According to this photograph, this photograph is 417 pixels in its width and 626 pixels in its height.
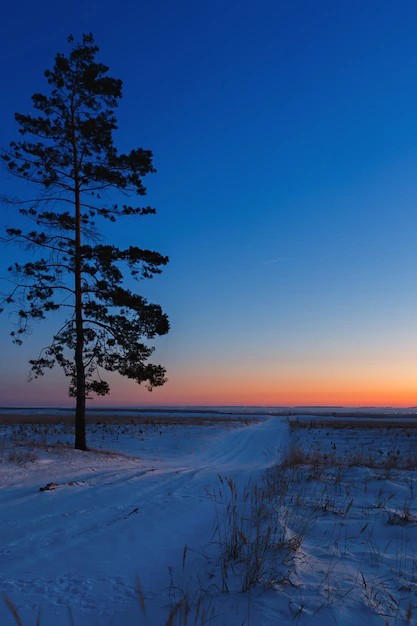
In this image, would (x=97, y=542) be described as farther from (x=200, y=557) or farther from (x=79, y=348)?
(x=79, y=348)

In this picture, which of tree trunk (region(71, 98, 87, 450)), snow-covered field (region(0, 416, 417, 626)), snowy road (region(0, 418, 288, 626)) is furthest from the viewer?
tree trunk (region(71, 98, 87, 450))

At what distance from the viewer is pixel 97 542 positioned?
460 centimetres

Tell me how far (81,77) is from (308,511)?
1680 centimetres

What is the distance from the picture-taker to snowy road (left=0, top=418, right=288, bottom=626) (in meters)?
3.02

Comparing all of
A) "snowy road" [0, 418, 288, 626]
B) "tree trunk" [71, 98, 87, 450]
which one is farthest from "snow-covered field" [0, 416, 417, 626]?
"tree trunk" [71, 98, 87, 450]

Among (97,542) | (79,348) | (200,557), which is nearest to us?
(200,557)

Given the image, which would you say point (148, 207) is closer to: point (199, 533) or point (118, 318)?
point (118, 318)

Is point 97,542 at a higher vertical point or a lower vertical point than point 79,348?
lower

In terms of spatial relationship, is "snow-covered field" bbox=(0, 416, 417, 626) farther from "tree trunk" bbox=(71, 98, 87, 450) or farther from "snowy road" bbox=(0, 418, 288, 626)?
"tree trunk" bbox=(71, 98, 87, 450)

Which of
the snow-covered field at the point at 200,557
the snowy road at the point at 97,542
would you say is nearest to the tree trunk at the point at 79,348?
the snowy road at the point at 97,542

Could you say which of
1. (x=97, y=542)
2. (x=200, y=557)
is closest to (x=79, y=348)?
(x=97, y=542)

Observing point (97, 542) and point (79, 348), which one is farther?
point (79, 348)

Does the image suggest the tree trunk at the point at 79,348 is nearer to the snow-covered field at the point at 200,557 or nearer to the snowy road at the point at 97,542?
the snowy road at the point at 97,542

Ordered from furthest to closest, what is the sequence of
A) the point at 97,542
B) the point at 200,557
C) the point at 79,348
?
1. the point at 79,348
2. the point at 97,542
3. the point at 200,557
